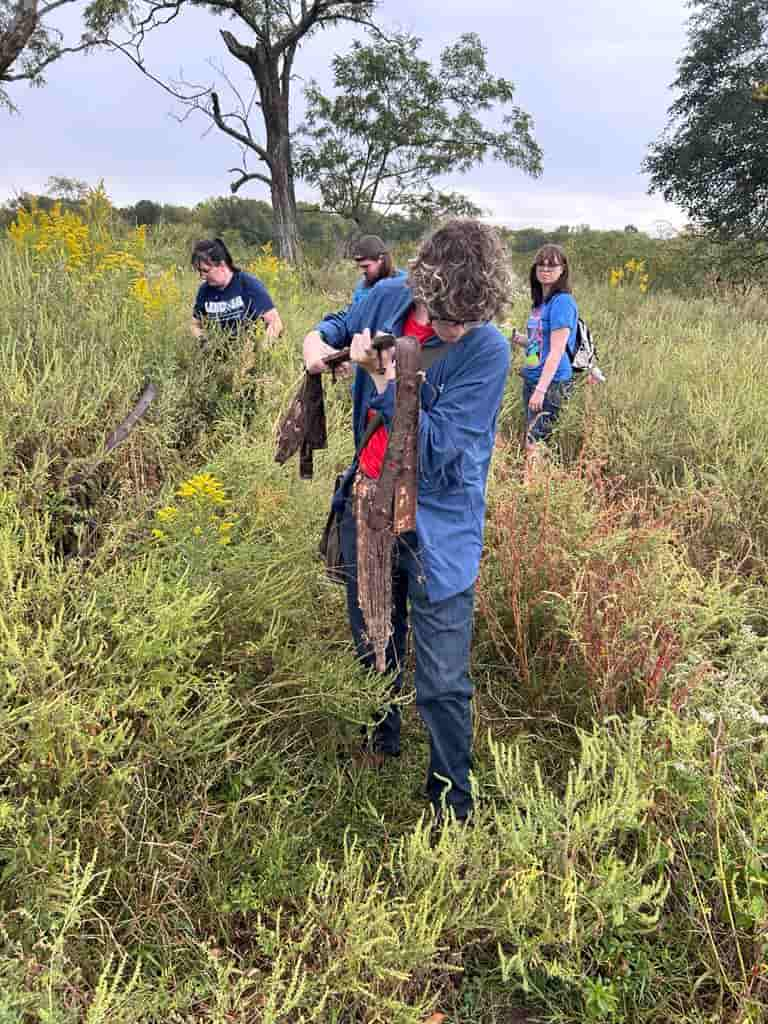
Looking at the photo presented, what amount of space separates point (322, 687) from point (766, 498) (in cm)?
299

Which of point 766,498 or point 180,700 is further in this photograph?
point 766,498

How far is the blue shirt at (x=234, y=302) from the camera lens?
4.63 metres

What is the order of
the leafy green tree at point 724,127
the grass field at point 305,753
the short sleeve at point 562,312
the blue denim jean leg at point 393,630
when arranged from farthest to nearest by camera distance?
the leafy green tree at point 724,127, the short sleeve at point 562,312, the blue denim jean leg at point 393,630, the grass field at point 305,753

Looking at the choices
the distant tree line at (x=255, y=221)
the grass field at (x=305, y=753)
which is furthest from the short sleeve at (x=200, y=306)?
the distant tree line at (x=255, y=221)

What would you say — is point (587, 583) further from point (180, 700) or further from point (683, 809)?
point (180, 700)

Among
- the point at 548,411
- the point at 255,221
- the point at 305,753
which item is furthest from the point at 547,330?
the point at 255,221

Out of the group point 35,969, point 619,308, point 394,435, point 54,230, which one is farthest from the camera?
point 619,308

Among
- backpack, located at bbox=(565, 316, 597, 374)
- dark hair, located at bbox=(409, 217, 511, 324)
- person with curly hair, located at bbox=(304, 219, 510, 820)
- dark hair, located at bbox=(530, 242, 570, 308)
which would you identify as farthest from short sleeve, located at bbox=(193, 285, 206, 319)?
dark hair, located at bbox=(409, 217, 511, 324)

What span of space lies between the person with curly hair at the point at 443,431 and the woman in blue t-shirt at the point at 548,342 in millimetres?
2613

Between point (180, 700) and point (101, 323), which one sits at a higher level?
point (101, 323)

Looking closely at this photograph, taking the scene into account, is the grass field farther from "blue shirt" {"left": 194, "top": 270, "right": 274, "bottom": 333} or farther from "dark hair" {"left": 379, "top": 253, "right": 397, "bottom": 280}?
"dark hair" {"left": 379, "top": 253, "right": 397, "bottom": 280}

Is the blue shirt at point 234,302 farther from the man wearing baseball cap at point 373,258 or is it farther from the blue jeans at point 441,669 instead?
the blue jeans at point 441,669

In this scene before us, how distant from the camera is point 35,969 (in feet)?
5.35

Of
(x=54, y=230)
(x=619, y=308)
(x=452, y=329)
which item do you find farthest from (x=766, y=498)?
(x=619, y=308)
